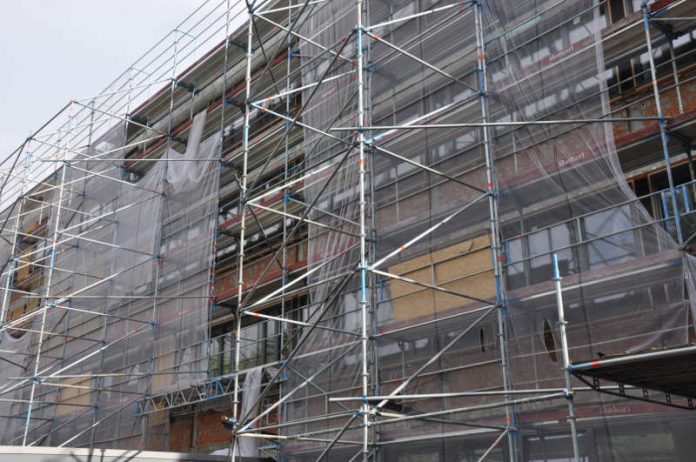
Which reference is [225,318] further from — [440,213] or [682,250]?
[682,250]

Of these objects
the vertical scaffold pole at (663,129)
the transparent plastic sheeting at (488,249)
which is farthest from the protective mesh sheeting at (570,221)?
the vertical scaffold pole at (663,129)

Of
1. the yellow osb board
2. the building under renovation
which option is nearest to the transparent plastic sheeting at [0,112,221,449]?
the building under renovation

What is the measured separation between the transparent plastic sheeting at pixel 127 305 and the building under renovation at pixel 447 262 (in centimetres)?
9

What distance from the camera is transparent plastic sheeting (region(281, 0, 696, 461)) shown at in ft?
29.1

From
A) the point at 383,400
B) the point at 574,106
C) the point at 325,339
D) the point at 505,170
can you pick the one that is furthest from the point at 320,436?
the point at 574,106

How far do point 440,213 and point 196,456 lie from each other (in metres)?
6.30

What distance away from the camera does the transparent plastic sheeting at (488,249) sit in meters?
8.86

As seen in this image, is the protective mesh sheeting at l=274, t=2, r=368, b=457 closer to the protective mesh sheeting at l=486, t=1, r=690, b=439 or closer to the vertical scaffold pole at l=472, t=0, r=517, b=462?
the vertical scaffold pole at l=472, t=0, r=517, b=462

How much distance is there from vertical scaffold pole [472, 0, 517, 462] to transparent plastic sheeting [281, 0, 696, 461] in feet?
0.31

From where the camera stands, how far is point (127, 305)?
18391mm

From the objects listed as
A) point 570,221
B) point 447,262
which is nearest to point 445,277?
point 447,262

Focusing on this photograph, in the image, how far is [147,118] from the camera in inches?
941

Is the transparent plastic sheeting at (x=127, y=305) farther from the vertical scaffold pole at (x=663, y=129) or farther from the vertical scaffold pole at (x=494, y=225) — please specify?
the vertical scaffold pole at (x=663, y=129)

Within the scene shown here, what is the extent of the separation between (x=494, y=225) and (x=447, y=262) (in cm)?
97
